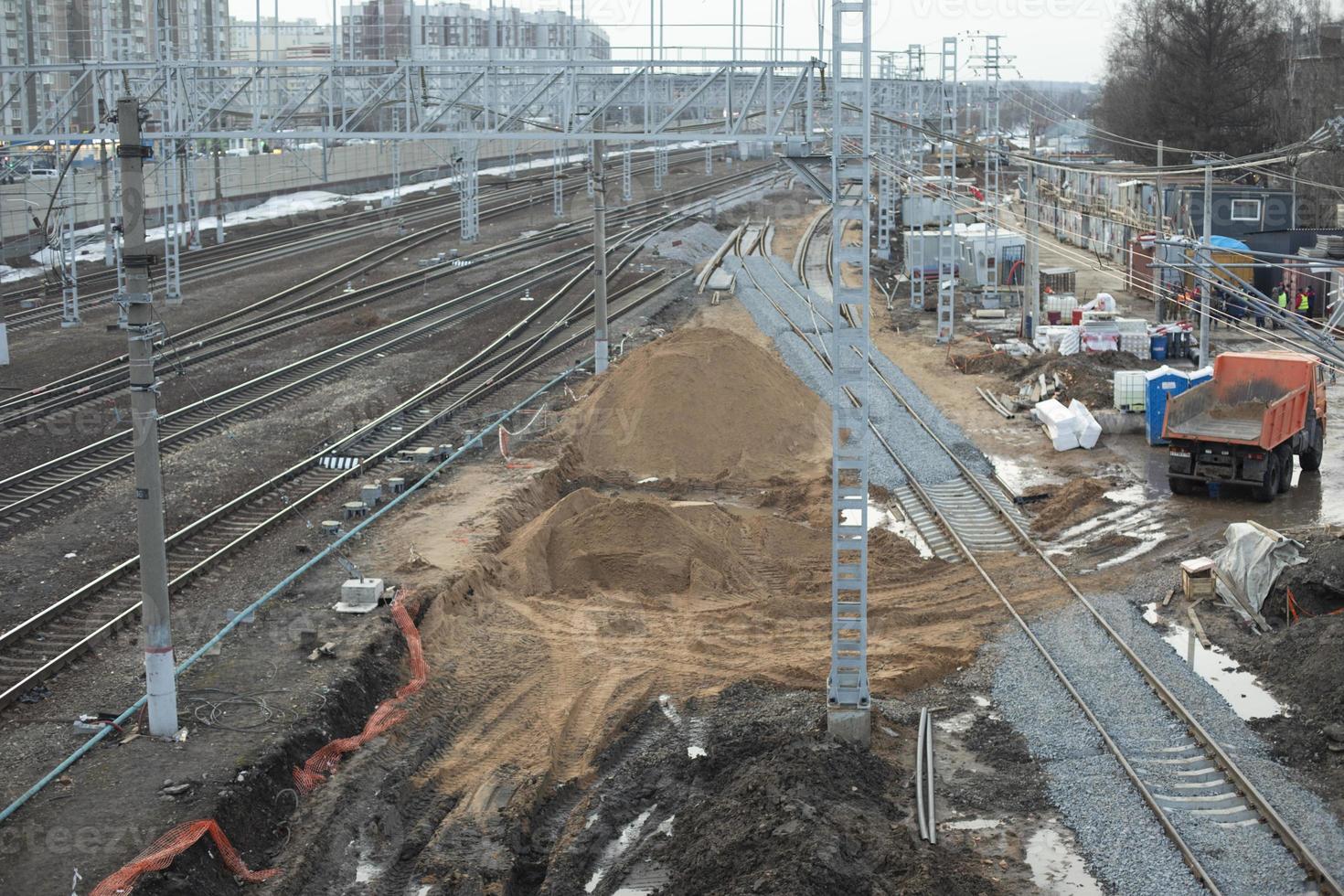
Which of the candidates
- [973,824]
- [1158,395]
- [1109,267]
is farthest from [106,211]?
[973,824]

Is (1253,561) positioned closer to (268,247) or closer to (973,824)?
(973,824)

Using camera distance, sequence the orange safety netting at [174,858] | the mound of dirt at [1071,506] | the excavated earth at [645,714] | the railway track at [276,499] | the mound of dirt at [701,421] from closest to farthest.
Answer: the orange safety netting at [174,858]
the excavated earth at [645,714]
the railway track at [276,499]
the mound of dirt at [1071,506]
the mound of dirt at [701,421]

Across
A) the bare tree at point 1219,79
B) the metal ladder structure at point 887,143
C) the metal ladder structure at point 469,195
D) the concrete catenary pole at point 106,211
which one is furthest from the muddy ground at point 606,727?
the bare tree at point 1219,79

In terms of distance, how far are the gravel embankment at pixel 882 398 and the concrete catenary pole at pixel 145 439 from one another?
13644 millimetres

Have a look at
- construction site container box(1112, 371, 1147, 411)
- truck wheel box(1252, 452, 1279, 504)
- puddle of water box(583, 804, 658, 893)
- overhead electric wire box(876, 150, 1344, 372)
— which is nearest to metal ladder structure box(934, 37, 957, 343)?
overhead electric wire box(876, 150, 1344, 372)

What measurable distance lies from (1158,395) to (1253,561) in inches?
360

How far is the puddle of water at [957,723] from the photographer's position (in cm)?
1409

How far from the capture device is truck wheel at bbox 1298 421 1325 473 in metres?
23.4

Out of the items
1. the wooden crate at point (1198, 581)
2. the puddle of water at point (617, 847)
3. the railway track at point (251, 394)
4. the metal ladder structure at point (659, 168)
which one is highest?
the metal ladder structure at point (659, 168)

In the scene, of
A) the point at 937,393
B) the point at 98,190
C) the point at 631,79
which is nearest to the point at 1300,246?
the point at 937,393

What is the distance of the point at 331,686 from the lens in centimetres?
1395

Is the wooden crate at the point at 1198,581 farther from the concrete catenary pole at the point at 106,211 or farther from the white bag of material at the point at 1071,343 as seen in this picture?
the concrete catenary pole at the point at 106,211

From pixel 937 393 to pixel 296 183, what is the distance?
44.2 m

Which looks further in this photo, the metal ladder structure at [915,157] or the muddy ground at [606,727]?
the metal ladder structure at [915,157]
